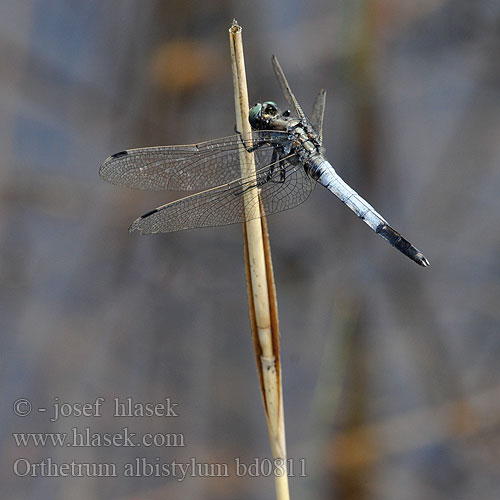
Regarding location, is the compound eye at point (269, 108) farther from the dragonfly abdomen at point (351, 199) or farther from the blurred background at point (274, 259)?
the blurred background at point (274, 259)

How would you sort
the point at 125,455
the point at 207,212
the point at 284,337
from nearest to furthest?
the point at 207,212
the point at 125,455
the point at 284,337

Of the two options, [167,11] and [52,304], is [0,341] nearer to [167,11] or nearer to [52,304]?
[52,304]

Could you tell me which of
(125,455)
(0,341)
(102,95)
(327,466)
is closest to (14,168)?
(102,95)

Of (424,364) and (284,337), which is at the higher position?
(284,337)

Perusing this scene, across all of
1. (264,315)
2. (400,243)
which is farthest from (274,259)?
(264,315)

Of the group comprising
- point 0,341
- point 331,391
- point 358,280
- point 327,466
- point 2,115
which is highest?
point 2,115
